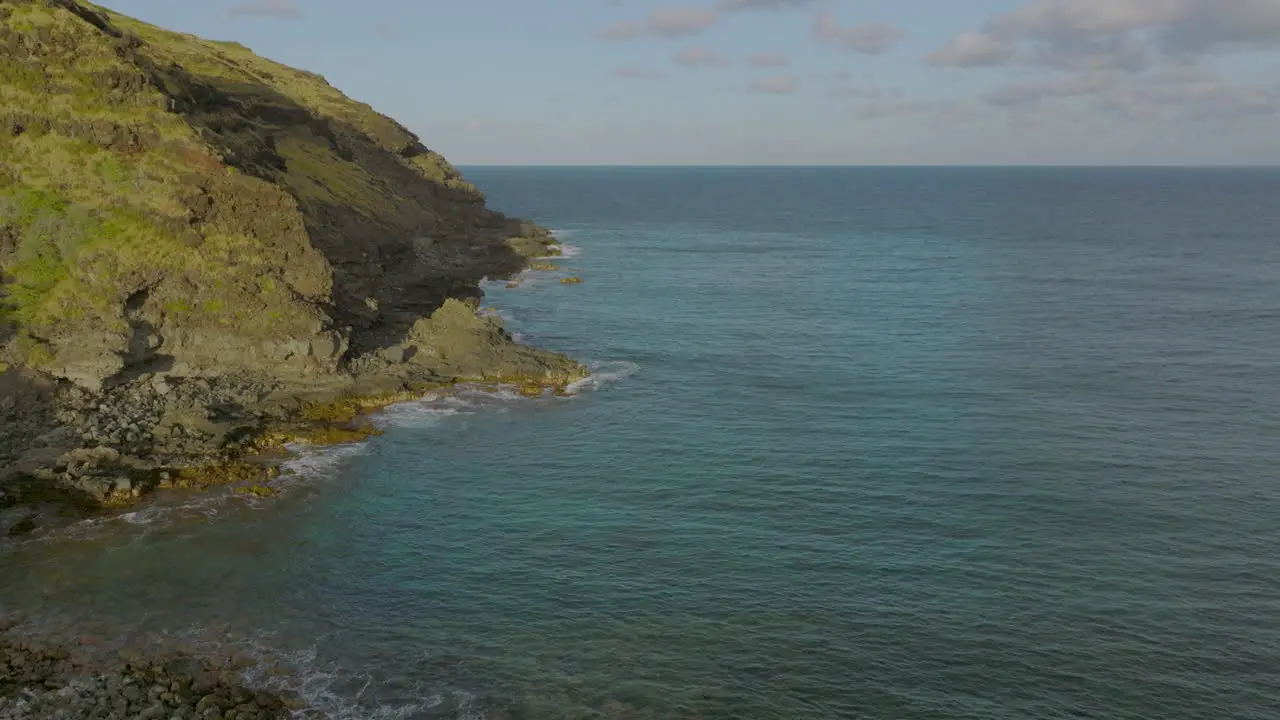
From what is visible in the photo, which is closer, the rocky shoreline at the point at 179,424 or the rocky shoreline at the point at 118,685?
the rocky shoreline at the point at 118,685

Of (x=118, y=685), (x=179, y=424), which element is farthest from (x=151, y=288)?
(x=118, y=685)

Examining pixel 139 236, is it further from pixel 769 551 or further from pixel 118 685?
pixel 769 551

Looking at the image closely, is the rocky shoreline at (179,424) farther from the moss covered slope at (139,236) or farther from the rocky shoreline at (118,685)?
the rocky shoreline at (118,685)

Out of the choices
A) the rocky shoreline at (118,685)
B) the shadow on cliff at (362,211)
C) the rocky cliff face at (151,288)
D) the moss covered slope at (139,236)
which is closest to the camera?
the rocky shoreline at (118,685)

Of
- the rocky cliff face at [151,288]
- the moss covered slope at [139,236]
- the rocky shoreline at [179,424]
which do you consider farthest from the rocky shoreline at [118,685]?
the moss covered slope at [139,236]

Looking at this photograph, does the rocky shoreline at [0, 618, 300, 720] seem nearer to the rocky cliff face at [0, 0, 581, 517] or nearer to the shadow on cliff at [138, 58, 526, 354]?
the rocky cliff face at [0, 0, 581, 517]

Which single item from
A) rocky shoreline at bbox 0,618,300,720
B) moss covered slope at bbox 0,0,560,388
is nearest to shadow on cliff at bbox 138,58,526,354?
moss covered slope at bbox 0,0,560,388

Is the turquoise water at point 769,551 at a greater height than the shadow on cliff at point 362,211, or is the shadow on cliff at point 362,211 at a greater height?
the shadow on cliff at point 362,211
